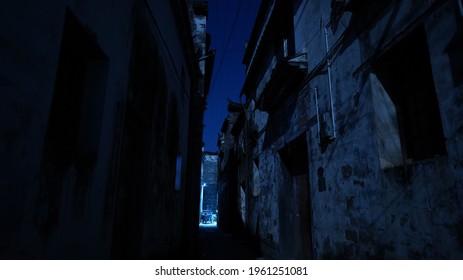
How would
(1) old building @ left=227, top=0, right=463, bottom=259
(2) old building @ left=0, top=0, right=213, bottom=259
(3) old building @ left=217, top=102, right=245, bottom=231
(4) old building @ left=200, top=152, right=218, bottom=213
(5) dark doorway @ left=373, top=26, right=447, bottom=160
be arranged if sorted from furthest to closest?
(4) old building @ left=200, top=152, right=218, bottom=213 < (3) old building @ left=217, top=102, right=245, bottom=231 < (5) dark doorway @ left=373, top=26, right=447, bottom=160 < (1) old building @ left=227, top=0, right=463, bottom=259 < (2) old building @ left=0, top=0, right=213, bottom=259

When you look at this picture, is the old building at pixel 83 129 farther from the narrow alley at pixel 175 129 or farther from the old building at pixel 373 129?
the old building at pixel 373 129

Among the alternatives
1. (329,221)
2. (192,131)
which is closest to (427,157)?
(329,221)

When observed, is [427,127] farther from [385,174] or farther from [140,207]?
[140,207]

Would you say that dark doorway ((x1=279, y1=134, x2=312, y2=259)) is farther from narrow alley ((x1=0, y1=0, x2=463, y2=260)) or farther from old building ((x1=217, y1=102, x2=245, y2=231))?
old building ((x1=217, y1=102, x2=245, y2=231))

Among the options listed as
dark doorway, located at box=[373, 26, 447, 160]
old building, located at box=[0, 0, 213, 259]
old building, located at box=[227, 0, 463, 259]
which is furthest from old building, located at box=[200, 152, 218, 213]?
dark doorway, located at box=[373, 26, 447, 160]

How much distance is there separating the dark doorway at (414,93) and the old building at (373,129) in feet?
0.04

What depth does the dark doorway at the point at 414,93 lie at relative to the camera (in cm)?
293

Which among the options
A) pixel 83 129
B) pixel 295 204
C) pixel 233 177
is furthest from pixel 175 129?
pixel 233 177

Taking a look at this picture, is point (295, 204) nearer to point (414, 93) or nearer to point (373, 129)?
point (373, 129)

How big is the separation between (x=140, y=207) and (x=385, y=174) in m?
3.46

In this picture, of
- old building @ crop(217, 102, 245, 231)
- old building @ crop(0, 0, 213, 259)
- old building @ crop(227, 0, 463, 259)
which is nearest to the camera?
old building @ crop(0, 0, 213, 259)

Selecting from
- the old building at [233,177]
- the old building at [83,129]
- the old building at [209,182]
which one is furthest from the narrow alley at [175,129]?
the old building at [209,182]

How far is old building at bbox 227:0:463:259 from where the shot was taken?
98.7 inches

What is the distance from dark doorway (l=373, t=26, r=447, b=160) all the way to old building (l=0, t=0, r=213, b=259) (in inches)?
130
